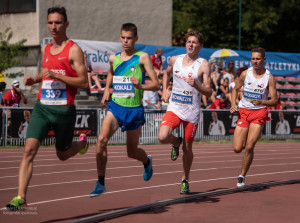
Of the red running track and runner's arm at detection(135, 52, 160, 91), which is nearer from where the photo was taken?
the red running track

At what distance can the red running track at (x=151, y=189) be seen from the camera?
7.30 metres

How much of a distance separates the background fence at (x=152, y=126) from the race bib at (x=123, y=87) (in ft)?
31.1

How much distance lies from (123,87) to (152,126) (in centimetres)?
1171

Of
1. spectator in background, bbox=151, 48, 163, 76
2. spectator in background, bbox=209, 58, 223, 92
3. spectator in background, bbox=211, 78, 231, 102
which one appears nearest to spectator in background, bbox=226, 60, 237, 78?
spectator in background, bbox=209, 58, 223, 92

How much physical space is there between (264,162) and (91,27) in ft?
47.6

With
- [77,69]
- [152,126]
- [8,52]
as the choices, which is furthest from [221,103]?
[77,69]

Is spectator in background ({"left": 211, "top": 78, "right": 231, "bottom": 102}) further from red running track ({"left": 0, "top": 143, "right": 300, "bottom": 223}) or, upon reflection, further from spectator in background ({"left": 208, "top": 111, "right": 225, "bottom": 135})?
red running track ({"left": 0, "top": 143, "right": 300, "bottom": 223})

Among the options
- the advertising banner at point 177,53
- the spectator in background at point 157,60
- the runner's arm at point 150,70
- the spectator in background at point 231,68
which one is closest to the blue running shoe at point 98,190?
the runner's arm at point 150,70

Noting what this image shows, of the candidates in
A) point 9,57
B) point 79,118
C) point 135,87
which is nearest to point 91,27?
point 9,57

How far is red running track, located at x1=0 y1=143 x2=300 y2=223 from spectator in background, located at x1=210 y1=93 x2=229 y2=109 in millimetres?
6152

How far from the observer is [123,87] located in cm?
814

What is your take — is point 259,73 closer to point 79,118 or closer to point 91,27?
point 79,118

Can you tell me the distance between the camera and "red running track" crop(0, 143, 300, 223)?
7297 mm

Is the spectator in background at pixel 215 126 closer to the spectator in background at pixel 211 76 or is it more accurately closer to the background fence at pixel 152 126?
the background fence at pixel 152 126
